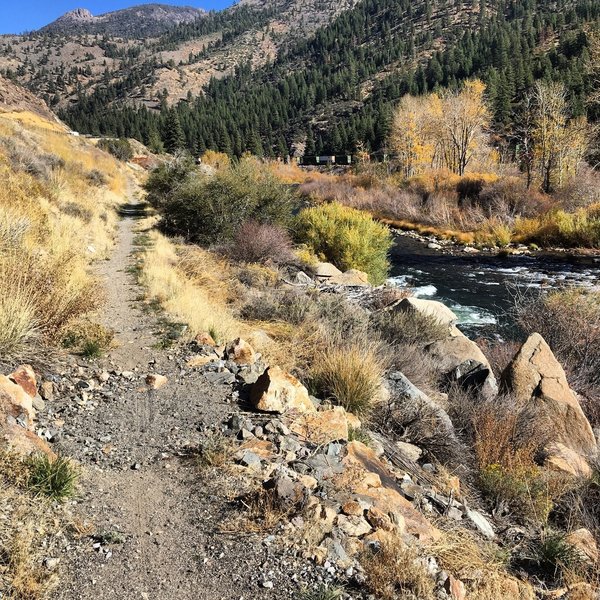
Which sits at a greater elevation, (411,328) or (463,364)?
(411,328)

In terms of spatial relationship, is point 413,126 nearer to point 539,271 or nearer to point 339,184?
point 339,184

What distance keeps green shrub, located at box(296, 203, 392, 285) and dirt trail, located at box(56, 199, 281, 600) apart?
483 inches

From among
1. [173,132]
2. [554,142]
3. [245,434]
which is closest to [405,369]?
[245,434]

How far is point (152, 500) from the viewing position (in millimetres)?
3631

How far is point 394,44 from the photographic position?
525ft

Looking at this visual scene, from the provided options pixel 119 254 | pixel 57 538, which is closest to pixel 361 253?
pixel 119 254

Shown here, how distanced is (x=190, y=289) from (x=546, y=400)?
6.61 m

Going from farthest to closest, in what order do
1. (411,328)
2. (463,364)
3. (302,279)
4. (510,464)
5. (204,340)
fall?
(302,279), (411,328), (463,364), (204,340), (510,464)

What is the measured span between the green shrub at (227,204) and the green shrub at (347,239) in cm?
107

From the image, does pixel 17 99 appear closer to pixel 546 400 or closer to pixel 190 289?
pixel 190 289

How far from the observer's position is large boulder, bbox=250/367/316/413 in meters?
4.99

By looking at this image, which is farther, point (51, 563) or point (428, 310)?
point (428, 310)

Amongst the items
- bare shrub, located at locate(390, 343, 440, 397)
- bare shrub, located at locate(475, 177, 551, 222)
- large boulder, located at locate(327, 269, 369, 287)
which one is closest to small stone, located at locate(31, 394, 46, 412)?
bare shrub, located at locate(390, 343, 440, 397)

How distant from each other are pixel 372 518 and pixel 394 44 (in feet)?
597
